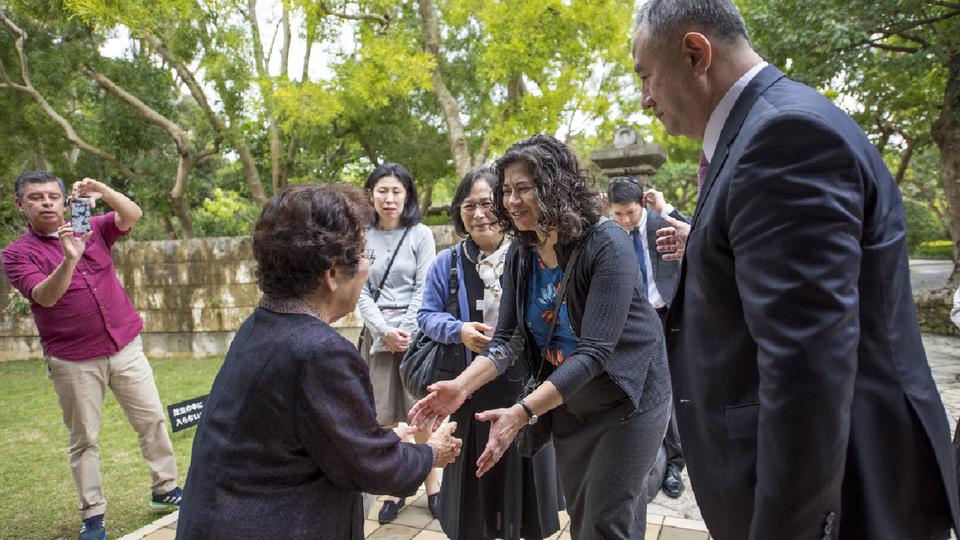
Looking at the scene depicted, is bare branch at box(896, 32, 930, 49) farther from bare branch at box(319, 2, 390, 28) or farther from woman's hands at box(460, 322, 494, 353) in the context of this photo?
woman's hands at box(460, 322, 494, 353)

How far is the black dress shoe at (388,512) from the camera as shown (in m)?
3.75

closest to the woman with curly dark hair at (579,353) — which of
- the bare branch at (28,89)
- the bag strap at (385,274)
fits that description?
the bag strap at (385,274)

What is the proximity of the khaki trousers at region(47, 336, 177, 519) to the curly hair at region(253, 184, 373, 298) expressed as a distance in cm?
283

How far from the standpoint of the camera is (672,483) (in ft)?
13.6

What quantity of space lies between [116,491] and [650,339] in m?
4.13

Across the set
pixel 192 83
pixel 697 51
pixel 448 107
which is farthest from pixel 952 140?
pixel 192 83

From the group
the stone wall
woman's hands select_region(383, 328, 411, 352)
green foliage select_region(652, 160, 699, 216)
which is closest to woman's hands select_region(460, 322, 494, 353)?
woman's hands select_region(383, 328, 411, 352)

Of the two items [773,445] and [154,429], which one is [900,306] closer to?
[773,445]

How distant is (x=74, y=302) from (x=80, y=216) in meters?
0.53

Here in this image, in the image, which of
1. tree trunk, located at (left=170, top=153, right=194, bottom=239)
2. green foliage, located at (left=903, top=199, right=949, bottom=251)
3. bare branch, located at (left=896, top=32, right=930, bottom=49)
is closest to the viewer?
bare branch, located at (left=896, top=32, right=930, bottom=49)

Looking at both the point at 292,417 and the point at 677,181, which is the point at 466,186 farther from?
the point at 677,181

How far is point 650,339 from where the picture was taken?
238 centimetres

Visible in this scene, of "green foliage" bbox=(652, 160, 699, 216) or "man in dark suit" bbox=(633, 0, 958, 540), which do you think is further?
"green foliage" bbox=(652, 160, 699, 216)

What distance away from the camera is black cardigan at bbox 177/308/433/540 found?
1600 millimetres
